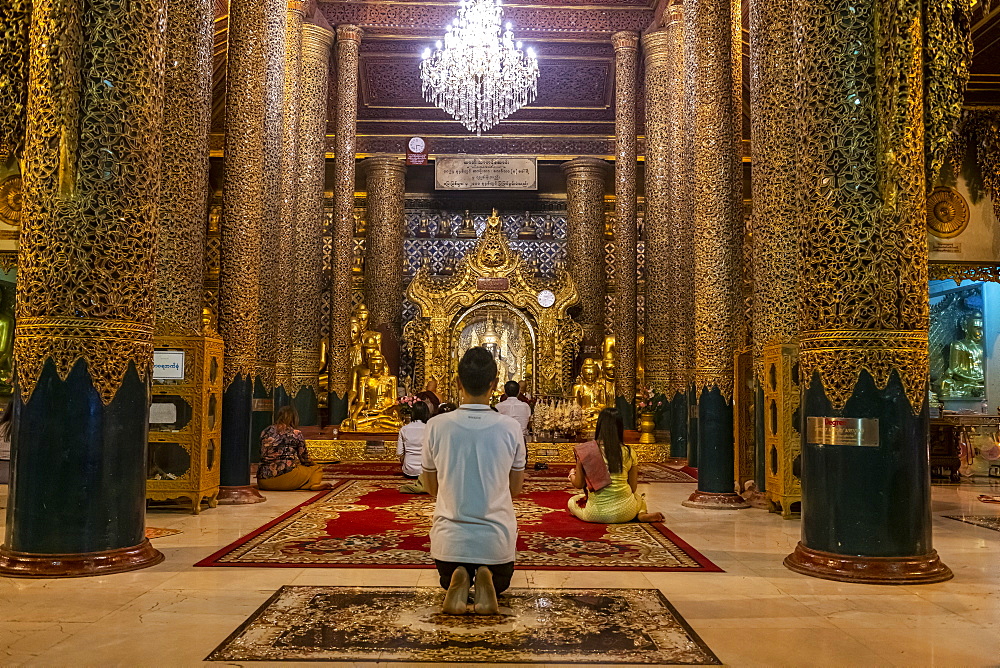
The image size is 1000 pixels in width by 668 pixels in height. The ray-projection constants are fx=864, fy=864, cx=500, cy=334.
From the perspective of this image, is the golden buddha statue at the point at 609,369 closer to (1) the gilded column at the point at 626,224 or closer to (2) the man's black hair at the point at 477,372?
(1) the gilded column at the point at 626,224

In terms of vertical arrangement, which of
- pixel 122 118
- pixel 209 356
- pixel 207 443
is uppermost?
pixel 122 118

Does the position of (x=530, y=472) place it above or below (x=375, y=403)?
below

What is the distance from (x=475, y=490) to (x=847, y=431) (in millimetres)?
2098

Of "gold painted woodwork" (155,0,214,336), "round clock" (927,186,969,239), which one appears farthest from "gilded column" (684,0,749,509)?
"round clock" (927,186,969,239)

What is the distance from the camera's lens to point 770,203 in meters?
A: 7.04

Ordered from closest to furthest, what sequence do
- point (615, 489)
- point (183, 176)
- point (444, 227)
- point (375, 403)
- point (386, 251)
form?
point (615, 489), point (183, 176), point (375, 403), point (386, 251), point (444, 227)

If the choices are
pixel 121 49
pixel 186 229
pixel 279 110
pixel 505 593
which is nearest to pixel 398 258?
pixel 279 110

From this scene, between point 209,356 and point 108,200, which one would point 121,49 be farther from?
point 209,356

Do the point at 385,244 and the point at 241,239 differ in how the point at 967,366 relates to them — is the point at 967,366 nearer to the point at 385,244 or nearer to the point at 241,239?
the point at 385,244

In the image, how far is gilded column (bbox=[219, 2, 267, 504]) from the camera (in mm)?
7480

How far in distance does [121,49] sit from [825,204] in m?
3.81

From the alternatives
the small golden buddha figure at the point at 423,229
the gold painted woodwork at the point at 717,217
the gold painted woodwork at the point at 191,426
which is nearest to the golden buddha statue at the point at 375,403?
the gold painted woodwork at the point at 717,217

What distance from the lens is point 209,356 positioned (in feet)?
22.1

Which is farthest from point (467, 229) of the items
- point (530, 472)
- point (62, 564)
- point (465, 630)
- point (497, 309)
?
point (465, 630)
